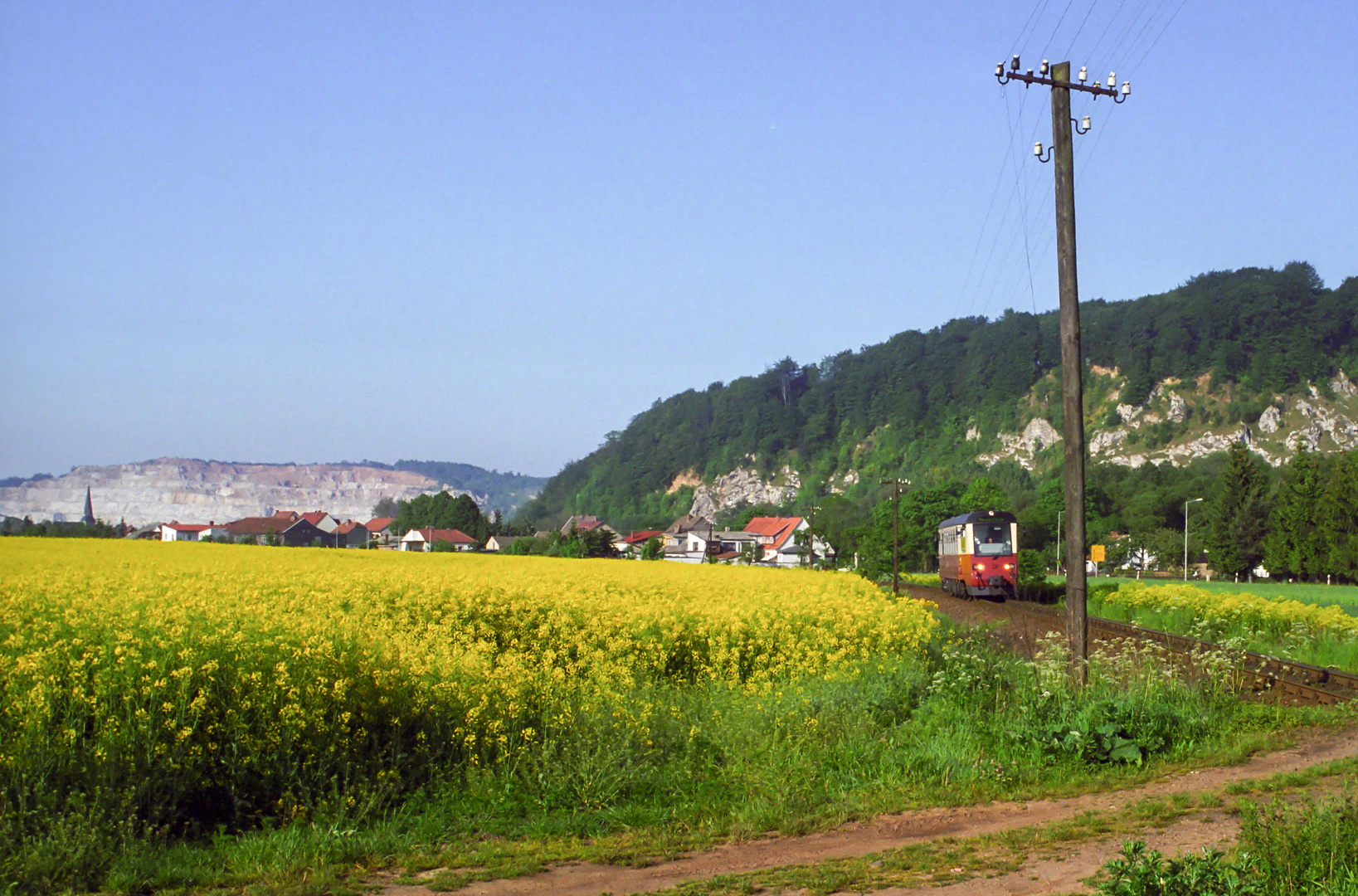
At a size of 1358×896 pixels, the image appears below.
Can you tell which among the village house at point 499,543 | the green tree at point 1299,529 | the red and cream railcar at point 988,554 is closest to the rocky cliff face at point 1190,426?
the green tree at point 1299,529

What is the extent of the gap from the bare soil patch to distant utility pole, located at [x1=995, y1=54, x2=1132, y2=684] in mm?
3673

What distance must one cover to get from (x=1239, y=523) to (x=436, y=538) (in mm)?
71152

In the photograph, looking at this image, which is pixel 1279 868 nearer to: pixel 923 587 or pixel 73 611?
pixel 73 611

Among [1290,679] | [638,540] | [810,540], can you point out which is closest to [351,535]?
[638,540]

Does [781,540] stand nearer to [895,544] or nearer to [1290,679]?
[895,544]

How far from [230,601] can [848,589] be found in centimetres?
1399

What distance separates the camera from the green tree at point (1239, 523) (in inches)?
3113

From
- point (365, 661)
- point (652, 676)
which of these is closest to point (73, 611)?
point (365, 661)

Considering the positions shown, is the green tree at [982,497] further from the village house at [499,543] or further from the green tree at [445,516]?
the green tree at [445,516]

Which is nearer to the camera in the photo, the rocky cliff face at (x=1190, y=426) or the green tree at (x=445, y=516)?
the green tree at (x=445, y=516)

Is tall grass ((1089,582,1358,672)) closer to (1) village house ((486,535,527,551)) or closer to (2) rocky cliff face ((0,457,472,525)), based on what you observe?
(2) rocky cliff face ((0,457,472,525))

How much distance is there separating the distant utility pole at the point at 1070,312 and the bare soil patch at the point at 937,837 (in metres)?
3.67

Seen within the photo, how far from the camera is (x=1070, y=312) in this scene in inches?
482

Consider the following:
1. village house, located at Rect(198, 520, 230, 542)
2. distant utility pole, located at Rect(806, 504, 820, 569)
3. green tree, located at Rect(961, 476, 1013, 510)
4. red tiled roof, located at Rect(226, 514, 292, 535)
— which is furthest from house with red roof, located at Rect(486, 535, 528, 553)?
green tree, located at Rect(961, 476, 1013, 510)
